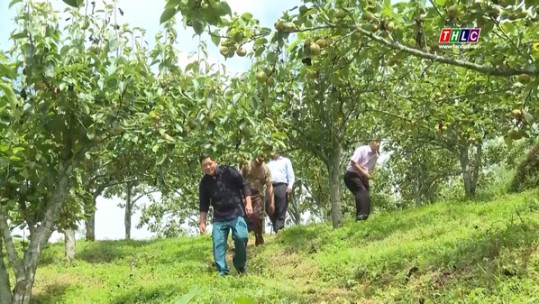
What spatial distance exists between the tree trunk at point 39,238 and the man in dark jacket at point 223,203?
2215 millimetres

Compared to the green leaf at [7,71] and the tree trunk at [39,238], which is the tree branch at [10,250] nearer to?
the tree trunk at [39,238]

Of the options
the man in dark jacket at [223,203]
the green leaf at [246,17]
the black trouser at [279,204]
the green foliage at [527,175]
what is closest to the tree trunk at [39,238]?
the man in dark jacket at [223,203]

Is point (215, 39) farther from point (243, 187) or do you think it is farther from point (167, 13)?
point (243, 187)

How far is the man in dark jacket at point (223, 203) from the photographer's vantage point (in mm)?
8781

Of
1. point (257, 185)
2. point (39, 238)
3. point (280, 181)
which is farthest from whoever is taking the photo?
point (280, 181)

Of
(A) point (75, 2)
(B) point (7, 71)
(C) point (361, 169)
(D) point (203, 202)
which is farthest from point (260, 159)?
(A) point (75, 2)

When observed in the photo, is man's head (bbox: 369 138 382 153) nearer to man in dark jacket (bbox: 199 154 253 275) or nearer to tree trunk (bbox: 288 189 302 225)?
man in dark jacket (bbox: 199 154 253 275)

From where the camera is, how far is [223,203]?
880cm

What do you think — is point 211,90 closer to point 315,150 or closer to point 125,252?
point 315,150

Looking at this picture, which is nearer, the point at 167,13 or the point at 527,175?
the point at 167,13

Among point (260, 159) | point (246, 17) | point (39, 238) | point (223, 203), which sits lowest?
point (39, 238)

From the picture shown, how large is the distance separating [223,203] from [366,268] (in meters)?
2.40

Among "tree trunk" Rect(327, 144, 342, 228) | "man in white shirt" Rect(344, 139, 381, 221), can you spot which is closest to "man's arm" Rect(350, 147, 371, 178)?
"man in white shirt" Rect(344, 139, 381, 221)

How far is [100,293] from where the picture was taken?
9492 millimetres
